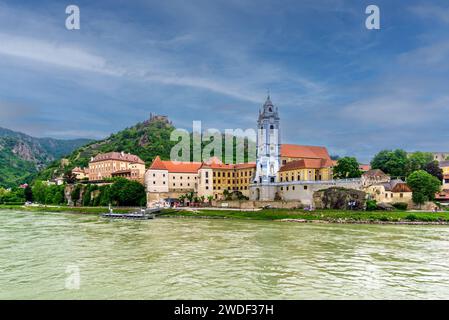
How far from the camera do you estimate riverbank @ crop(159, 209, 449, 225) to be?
48938 mm

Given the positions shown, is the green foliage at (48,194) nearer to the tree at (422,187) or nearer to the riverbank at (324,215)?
the riverbank at (324,215)

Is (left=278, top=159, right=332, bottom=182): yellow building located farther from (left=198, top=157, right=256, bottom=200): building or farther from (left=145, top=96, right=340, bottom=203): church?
(left=198, top=157, right=256, bottom=200): building

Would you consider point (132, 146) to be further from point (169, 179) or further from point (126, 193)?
point (126, 193)

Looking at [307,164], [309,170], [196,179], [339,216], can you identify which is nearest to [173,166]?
[196,179]

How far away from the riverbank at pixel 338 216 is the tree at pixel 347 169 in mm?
13958

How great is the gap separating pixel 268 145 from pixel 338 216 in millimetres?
32854

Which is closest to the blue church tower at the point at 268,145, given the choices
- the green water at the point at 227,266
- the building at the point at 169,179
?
the building at the point at 169,179

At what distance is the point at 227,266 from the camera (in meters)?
22.5

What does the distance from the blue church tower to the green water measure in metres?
44.0

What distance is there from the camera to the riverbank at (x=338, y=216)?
48938mm

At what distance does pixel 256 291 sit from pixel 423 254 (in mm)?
15566

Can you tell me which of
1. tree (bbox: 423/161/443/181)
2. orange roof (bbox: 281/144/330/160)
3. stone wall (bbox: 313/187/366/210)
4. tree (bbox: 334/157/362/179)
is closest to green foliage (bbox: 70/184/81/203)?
orange roof (bbox: 281/144/330/160)
